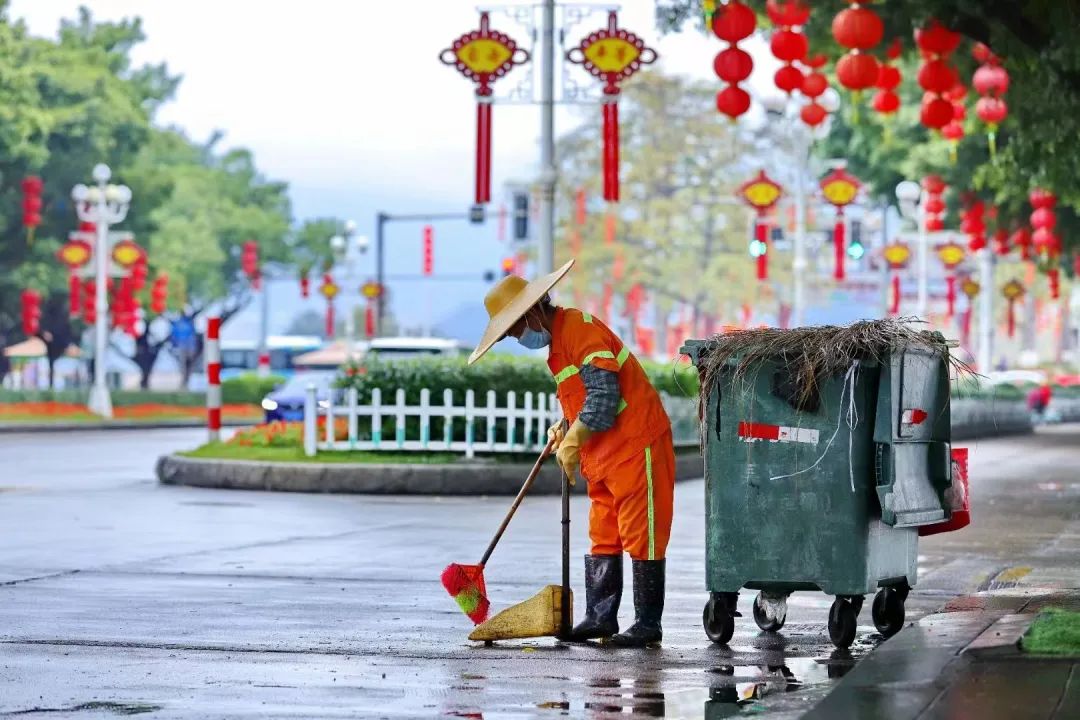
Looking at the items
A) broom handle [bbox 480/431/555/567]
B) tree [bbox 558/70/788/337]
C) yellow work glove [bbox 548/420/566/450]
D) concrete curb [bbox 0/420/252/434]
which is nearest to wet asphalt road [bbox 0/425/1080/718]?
broom handle [bbox 480/431/555/567]

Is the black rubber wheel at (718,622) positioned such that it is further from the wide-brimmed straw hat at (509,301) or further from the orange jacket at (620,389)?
the wide-brimmed straw hat at (509,301)

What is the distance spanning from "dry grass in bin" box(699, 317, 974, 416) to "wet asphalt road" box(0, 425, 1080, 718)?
1.20 meters

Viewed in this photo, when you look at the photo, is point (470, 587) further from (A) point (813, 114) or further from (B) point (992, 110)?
(A) point (813, 114)

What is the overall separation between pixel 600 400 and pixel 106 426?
123 feet

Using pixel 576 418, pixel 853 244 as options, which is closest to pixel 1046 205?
pixel 853 244

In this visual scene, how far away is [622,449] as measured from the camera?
30.9 feet

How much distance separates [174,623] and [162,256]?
6604cm

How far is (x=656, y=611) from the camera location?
9.45 m

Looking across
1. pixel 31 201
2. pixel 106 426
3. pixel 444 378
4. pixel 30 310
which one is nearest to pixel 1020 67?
pixel 444 378

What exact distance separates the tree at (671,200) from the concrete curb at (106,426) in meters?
36.6

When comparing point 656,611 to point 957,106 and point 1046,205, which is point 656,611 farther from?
point 1046,205

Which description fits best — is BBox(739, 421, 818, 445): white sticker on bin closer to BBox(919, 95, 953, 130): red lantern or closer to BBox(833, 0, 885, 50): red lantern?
BBox(833, 0, 885, 50): red lantern

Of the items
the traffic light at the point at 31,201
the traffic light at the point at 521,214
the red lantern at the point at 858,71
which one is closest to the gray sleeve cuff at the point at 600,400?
the red lantern at the point at 858,71

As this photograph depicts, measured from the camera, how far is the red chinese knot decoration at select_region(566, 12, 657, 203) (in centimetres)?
2528
